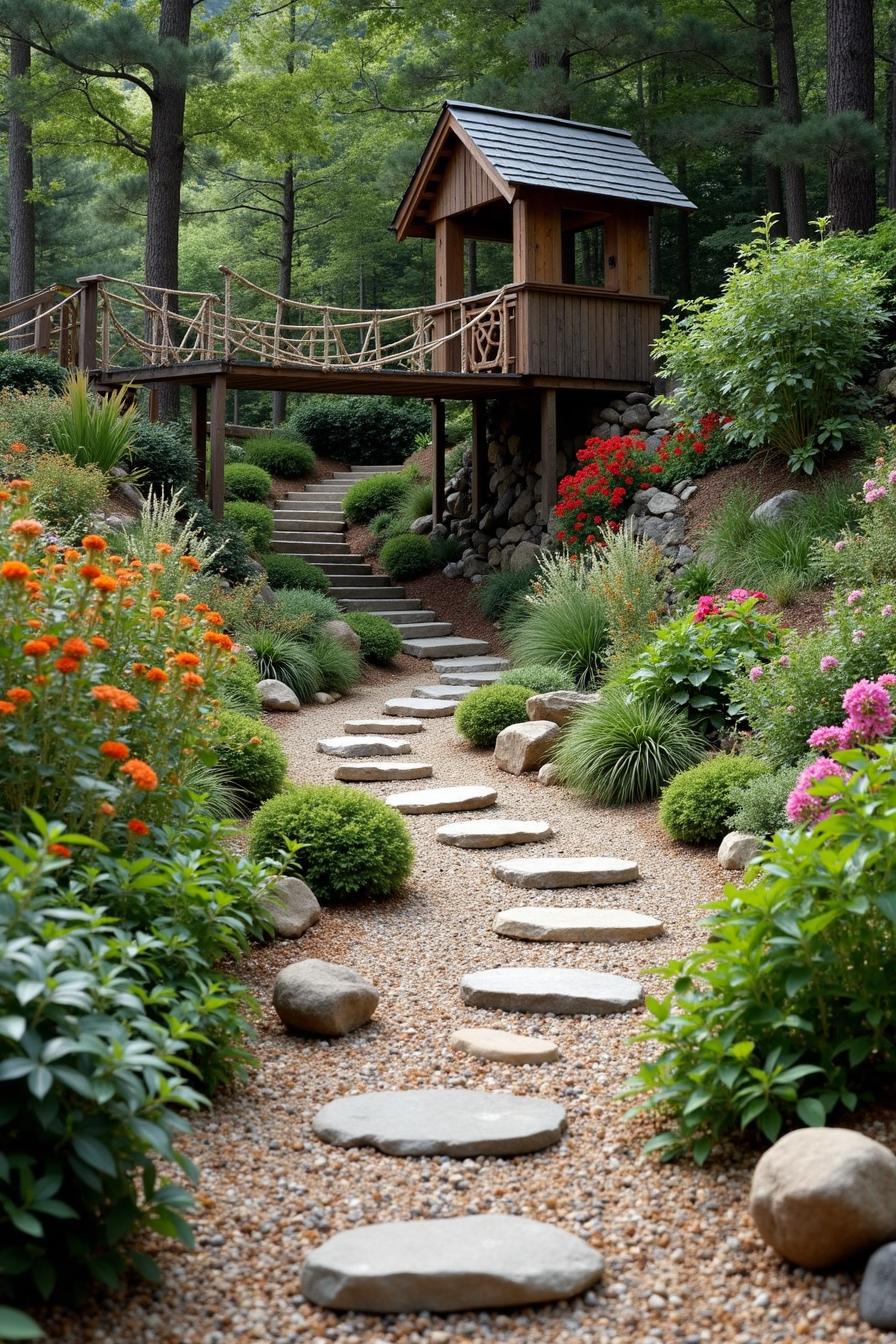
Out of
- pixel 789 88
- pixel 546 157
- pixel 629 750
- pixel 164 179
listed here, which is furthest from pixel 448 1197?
pixel 789 88

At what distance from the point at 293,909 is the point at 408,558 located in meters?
9.70

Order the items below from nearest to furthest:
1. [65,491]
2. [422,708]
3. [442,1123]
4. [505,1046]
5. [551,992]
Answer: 1. [442,1123]
2. [505,1046]
3. [551,992]
4. [65,491]
5. [422,708]

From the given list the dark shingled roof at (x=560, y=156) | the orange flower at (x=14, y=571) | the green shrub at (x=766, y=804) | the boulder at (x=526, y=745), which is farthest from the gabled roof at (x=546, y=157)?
the orange flower at (x=14, y=571)

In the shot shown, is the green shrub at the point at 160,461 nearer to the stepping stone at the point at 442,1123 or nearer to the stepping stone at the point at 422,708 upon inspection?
the stepping stone at the point at 422,708

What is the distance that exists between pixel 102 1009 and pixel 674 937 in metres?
2.90

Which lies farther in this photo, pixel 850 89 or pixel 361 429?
pixel 361 429

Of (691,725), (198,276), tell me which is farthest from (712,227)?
(691,725)

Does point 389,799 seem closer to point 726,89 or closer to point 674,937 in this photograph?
point 674,937

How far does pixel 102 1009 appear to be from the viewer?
7.39ft

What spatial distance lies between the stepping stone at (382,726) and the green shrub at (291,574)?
3.46 m

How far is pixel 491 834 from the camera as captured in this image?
6.07 meters

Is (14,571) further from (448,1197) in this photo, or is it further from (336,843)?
(336,843)

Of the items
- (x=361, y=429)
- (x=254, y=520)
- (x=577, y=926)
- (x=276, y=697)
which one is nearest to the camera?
(x=577, y=926)

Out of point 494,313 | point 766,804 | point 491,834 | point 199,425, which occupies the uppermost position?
point 494,313
